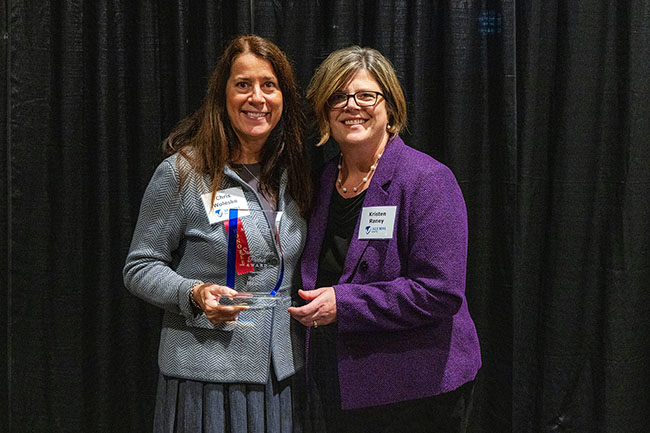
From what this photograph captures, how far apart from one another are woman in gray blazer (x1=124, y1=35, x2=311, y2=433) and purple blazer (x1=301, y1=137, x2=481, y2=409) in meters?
0.16

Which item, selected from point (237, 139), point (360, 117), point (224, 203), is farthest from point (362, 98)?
point (224, 203)

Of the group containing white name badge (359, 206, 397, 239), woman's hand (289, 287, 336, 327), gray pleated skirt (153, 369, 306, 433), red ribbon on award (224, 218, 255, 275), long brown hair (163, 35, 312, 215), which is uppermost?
long brown hair (163, 35, 312, 215)

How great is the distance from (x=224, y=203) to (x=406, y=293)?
0.56m

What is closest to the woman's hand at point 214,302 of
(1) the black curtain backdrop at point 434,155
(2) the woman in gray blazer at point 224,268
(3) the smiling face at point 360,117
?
(2) the woman in gray blazer at point 224,268

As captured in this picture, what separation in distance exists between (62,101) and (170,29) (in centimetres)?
50

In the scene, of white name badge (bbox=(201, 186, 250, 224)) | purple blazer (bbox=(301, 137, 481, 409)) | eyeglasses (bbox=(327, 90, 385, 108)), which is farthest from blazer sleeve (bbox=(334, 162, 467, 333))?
white name badge (bbox=(201, 186, 250, 224))

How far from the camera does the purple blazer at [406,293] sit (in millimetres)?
1686

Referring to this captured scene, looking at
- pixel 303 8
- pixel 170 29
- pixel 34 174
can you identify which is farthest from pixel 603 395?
pixel 34 174

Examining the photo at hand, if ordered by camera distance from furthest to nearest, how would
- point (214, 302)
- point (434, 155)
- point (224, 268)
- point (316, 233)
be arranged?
point (434, 155) < point (316, 233) < point (224, 268) < point (214, 302)

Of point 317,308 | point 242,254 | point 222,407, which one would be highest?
point 242,254

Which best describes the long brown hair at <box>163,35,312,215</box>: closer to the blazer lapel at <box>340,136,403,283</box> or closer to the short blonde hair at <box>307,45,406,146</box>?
the short blonde hair at <box>307,45,406,146</box>

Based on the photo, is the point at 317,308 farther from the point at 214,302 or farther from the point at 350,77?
the point at 350,77

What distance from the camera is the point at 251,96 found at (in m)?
1.80

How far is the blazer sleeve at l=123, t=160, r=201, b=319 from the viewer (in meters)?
1.71
